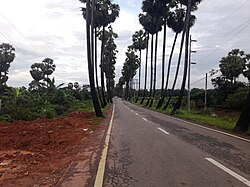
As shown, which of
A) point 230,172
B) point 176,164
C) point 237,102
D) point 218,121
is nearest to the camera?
point 230,172

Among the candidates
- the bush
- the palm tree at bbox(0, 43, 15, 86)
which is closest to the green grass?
the bush

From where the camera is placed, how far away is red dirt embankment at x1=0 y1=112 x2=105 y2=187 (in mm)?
6652

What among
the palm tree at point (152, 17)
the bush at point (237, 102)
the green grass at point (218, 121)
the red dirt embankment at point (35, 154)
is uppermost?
the palm tree at point (152, 17)

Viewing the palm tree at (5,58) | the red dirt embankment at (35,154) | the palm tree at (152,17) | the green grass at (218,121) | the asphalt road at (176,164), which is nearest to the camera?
the asphalt road at (176,164)

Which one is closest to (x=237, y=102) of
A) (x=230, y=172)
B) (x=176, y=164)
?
(x=176, y=164)

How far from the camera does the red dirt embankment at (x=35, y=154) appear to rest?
21.8ft

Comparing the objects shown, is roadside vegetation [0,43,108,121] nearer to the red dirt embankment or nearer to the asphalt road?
the red dirt embankment

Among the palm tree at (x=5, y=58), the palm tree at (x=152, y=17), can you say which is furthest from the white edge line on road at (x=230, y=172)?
the palm tree at (x=5, y=58)

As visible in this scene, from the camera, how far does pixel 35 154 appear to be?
9.48 meters

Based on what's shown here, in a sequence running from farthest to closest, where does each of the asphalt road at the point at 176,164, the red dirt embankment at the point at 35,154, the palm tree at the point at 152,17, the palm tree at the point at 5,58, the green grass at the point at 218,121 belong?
1. the palm tree at the point at 5,58
2. the palm tree at the point at 152,17
3. the green grass at the point at 218,121
4. the red dirt embankment at the point at 35,154
5. the asphalt road at the point at 176,164

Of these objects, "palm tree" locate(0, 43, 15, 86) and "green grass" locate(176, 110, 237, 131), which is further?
"palm tree" locate(0, 43, 15, 86)

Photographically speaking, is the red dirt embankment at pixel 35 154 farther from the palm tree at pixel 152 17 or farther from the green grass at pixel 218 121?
the palm tree at pixel 152 17

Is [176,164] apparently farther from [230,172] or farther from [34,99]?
[34,99]

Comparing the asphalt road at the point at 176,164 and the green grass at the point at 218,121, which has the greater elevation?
the green grass at the point at 218,121
